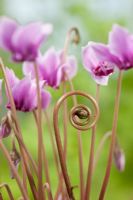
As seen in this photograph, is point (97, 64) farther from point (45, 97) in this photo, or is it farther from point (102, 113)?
point (102, 113)

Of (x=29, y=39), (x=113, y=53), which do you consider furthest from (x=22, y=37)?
(x=113, y=53)

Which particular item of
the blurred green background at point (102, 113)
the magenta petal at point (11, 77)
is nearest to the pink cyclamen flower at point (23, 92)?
the magenta petal at point (11, 77)

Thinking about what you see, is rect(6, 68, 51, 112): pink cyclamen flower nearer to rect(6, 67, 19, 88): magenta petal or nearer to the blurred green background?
rect(6, 67, 19, 88): magenta petal

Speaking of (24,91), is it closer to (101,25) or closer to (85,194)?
(85,194)

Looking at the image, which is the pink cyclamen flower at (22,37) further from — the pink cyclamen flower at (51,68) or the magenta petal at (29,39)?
the pink cyclamen flower at (51,68)

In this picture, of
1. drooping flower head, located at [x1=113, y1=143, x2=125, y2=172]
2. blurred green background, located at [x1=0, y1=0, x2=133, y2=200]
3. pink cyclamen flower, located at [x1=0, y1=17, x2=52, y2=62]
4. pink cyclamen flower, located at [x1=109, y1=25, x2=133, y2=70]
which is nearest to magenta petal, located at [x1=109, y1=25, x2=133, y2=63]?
pink cyclamen flower, located at [x1=109, y1=25, x2=133, y2=70]

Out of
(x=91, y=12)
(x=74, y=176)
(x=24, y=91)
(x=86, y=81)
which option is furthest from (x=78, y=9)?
(x=24, y=91)
